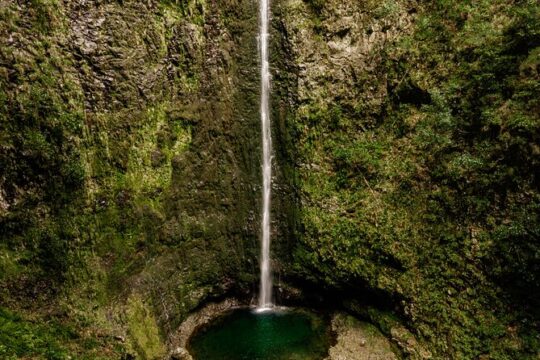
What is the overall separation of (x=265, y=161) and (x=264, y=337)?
4.81 metres

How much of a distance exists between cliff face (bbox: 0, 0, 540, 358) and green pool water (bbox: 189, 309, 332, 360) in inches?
33.8

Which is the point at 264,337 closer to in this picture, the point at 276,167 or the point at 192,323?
the point at 192,323

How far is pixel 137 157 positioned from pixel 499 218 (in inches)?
317

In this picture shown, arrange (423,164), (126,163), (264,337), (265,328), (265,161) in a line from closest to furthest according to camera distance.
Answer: (126,163)
(423,164)
(264,337)
(265,328)
(265,161)

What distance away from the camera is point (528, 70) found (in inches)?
317

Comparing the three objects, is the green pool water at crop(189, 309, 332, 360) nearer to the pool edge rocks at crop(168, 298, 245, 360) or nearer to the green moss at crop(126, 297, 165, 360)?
the pool edge rocks at crop(168, 298, 245, 360)

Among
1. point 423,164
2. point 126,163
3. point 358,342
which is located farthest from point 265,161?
point 358,342

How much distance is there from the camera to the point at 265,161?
11.5 meters

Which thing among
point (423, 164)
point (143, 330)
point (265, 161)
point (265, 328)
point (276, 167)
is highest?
point (423, 164)

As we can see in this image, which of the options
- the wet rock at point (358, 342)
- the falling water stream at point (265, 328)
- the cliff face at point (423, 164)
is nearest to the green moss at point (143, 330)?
the falling water stream at point (265, 328)

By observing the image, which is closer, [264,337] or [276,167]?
[264,337]

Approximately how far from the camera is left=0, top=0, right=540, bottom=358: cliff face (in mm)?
7871

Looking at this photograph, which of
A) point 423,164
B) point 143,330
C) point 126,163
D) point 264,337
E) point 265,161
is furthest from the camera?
point 265,161

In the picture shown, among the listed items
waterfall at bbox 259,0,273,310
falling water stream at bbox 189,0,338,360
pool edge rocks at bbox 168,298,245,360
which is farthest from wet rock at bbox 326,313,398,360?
pool edge rocks at bbox 168,298,245,360
